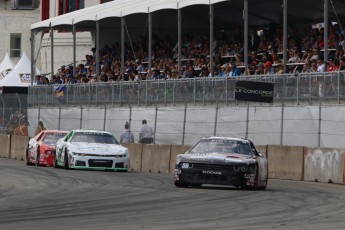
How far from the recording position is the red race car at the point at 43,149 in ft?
112

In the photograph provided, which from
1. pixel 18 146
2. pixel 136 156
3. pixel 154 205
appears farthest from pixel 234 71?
pixel 154 205

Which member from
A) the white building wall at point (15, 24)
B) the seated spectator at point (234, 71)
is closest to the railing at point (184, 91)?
the seated spectator at point (234, 71)

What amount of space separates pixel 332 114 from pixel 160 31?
2280 centimetres

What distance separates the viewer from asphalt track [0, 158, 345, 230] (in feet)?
Result: 48.0

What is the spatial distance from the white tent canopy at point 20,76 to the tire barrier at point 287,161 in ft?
80.8

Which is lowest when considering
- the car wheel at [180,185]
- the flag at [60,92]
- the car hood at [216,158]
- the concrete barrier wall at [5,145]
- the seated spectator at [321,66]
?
the concrete barrier wall at [5,145]

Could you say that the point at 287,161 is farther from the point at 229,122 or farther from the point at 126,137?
the point at 126,137

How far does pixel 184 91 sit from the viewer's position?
36719 millimetres

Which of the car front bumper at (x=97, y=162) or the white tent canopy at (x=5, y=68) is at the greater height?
the white tent canopy at (x=5, y=68)

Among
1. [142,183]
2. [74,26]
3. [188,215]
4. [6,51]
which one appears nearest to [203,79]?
[142,183]

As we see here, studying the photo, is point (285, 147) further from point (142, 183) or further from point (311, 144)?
point (142, 183)

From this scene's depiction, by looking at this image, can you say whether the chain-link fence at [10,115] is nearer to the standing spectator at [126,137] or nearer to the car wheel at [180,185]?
the standing spectator at [126,137]

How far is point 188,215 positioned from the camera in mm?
16062

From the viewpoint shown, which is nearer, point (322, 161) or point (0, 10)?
point (322, 161)
